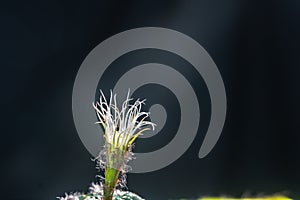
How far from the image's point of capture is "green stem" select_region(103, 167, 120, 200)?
1.29 metres

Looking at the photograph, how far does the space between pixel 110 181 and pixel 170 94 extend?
246 centimetres

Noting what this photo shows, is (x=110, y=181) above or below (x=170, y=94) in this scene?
below

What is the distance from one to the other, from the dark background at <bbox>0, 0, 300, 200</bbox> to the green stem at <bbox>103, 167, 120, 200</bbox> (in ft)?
7.56

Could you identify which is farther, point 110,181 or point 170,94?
point 170,94

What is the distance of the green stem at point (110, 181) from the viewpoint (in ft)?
4.24

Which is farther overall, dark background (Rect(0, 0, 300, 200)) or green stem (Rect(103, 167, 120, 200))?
dark background (Rect(0, 0, 300, 200))

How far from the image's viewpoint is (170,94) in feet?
12.2

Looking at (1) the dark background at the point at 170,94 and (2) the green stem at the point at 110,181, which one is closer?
(2) the green stem at the point at 110,181

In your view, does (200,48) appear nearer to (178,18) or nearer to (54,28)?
(178,18)

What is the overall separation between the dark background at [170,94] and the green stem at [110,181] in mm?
2305

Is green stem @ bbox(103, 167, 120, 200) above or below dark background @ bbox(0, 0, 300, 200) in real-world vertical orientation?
below

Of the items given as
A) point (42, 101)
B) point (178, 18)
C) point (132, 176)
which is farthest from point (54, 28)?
point (132, 176)

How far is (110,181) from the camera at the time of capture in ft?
4.24

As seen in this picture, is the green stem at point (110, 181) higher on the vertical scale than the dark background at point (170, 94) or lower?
lower
